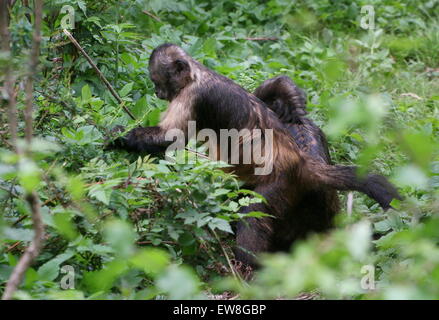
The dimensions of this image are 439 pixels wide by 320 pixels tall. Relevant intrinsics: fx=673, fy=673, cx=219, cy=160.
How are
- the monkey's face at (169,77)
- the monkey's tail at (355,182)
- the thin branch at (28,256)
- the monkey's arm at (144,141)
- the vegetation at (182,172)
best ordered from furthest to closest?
the monkey's face at (169,77), the monkey's arm at (144,141), the monkey's tail at (355,182), the thin branch at (28,256), the vegetation at (182,172)

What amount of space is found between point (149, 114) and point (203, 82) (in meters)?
0.61

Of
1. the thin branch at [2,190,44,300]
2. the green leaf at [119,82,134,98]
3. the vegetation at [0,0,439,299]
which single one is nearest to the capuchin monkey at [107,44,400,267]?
the vegetation at [0,0,439,299]

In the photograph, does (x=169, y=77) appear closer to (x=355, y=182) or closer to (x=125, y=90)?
(x=125, y=90)

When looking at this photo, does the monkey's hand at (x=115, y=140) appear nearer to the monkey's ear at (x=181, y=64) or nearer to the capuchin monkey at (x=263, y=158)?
the capuchin monkey at (x=263, y=158)

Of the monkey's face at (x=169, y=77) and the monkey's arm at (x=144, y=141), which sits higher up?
the monkey's face at (x=169, y=77)

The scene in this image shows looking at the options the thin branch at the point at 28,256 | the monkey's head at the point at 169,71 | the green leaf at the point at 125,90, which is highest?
the monkey's head at the point at 169,71

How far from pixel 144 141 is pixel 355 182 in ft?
5.97

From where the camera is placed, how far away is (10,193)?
4008 mm

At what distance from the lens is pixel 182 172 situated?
438 centimetres

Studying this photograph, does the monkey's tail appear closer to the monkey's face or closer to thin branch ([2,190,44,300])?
the monkey's face

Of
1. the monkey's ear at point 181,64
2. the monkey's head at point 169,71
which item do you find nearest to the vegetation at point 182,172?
the monkey's head at point 169,71

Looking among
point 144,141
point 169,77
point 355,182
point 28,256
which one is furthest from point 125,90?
point 28,256

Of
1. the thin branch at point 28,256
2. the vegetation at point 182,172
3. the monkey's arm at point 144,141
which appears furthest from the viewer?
the monkey's arm at point 144,141

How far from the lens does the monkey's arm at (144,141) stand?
18.8 feet
